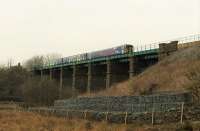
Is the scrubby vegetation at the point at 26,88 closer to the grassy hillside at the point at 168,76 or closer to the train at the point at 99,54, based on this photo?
the train at the point at 99,54

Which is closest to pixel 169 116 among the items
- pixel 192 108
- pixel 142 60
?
pixel 192 108

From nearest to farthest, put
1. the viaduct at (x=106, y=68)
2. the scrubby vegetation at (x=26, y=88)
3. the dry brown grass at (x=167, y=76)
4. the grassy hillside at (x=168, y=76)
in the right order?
the grassy hillside at (x=168, y=76) → the dry brown grass at (x=167, y=76) → the viaduct at (x=106, y=68) → the scrubby vegetation at (x=26, y=88)

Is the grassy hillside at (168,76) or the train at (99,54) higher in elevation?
the train at (99,54)

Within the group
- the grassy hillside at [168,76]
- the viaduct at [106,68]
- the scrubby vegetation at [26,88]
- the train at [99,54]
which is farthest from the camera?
the scrubby vegetation at [26,88]

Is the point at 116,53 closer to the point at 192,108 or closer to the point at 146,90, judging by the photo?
the point at 146,90

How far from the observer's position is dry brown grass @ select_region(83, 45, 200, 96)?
125 ft

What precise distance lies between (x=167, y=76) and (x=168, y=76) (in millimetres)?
227

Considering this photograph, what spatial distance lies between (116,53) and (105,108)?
38.0m

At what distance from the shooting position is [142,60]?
2763 inches

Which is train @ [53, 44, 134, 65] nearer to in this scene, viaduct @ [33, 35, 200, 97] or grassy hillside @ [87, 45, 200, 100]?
viaduct @ [33, 35, 200, 97]

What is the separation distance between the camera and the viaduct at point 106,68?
61.4 metres

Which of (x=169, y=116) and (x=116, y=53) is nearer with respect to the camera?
(x=169, y=116)

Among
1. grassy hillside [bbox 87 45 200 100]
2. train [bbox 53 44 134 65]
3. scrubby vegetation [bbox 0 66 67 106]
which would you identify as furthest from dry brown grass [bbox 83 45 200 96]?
scrubby vegetation [bbox 0 66 67 106]

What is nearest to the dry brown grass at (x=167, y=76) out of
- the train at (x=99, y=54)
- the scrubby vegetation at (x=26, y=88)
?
the train at (x=99, y=54)
